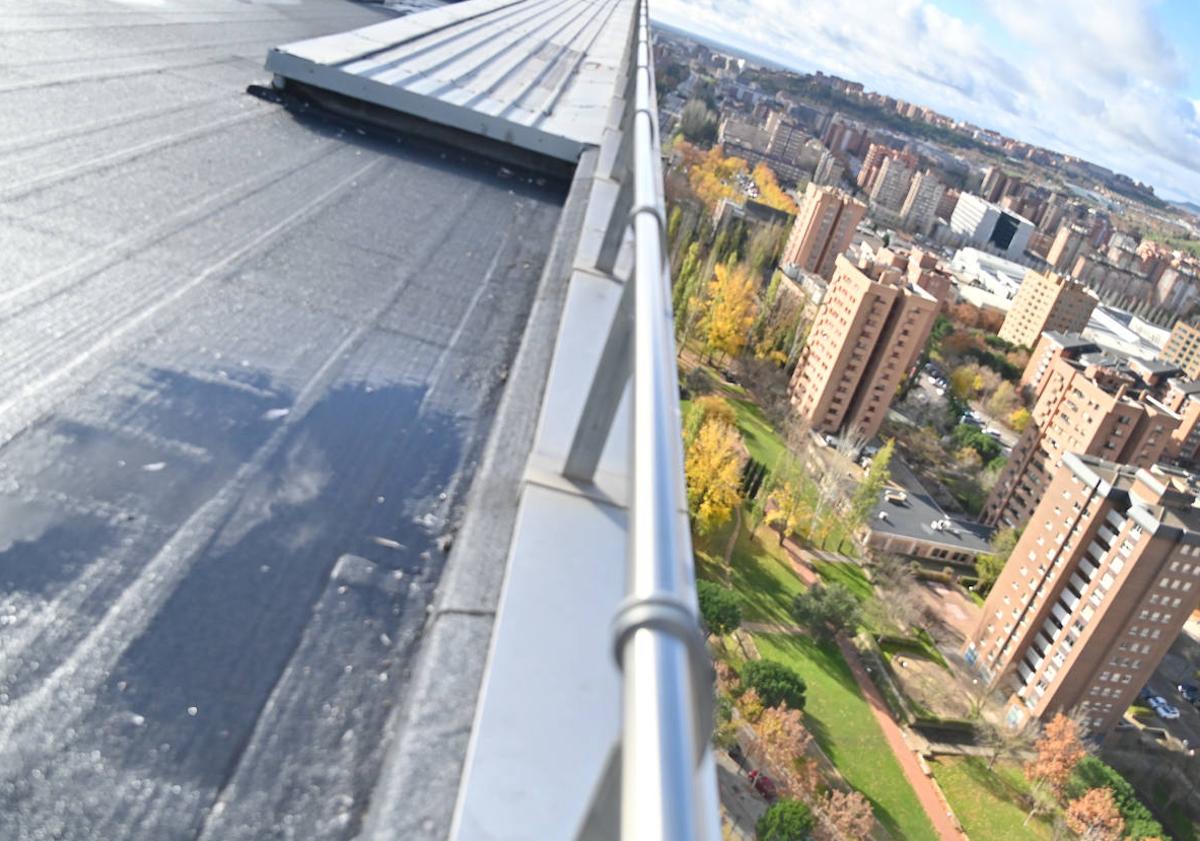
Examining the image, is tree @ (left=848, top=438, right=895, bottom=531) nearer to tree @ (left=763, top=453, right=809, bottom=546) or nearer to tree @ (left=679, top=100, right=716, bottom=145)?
tree @ (left=763, top=453, right=809, bottom=546)

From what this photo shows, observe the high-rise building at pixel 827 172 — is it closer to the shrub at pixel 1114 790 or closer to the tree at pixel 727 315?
the tree at pixel 727 315

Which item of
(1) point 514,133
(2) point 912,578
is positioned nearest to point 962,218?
(2) point 912,578

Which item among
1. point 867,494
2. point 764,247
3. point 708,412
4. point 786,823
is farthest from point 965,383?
point 786,823

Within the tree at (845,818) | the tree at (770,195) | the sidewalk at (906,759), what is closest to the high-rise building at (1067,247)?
the tree at (770,195)

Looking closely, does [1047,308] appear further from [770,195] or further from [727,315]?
[727,315]

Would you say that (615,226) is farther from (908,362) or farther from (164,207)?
(908,362)
